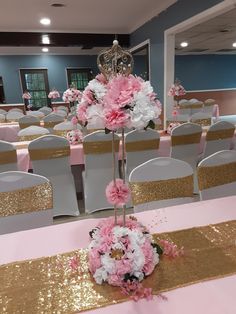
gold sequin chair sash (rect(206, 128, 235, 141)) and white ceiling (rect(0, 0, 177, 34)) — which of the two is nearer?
gold sequin chair sash (rect(206, 128, 235, 141))

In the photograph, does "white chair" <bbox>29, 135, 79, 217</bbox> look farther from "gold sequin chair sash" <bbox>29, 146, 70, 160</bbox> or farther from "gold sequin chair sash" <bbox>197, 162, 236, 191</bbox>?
"gold sequin chair sash" <bbox>197, 162, 236, 191</bbox>

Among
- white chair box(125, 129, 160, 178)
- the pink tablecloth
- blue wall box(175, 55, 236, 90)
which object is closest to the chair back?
white chair box(125, 129, 160, 178)

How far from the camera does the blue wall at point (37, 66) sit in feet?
32.7

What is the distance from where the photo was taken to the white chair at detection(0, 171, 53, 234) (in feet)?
4.93

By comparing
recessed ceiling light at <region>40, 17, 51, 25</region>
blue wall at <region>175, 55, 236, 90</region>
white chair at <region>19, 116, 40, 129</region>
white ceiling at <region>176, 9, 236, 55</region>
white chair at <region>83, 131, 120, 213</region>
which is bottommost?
white chair at <region>83, 131, 120, 213</region>

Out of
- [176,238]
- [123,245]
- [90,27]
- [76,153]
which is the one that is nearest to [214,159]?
[176,238]

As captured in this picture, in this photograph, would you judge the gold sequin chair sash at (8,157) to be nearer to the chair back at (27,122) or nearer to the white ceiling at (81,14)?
the chair back at (27,122)

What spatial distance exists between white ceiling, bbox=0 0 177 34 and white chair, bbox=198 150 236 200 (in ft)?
12.3

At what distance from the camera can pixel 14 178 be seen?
154cm

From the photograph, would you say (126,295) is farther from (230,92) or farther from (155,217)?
(230,92)

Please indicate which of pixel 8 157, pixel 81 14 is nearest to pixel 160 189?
pixel 8 157

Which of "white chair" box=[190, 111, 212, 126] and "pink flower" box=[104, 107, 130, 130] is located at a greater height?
"pink flower" box=[104, 107, 130, 130]

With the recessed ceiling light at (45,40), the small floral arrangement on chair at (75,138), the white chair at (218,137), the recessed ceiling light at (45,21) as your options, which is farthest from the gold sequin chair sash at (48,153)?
the recessed ceiling light at (45,40)

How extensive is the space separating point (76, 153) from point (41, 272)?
218 centimetres
